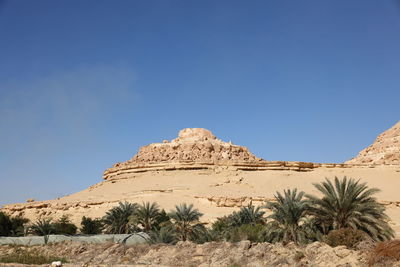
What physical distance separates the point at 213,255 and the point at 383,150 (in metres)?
52.4

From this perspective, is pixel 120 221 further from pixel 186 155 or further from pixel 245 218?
pixel 186 155

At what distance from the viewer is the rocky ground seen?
401 inches

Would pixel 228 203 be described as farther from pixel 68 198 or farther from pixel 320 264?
pixel 320 264

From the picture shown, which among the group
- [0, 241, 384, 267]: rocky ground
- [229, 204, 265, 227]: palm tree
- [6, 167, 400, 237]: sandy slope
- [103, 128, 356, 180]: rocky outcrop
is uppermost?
[103, 128, 356, 180]: rocky outcrop

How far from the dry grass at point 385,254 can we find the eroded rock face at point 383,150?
4432cm

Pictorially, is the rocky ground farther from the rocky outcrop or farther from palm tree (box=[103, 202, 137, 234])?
the rocky outcrop

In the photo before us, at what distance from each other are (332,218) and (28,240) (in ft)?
41.7

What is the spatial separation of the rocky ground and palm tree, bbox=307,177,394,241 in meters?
4.88

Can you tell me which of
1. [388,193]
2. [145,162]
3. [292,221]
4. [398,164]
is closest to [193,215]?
[292,221]

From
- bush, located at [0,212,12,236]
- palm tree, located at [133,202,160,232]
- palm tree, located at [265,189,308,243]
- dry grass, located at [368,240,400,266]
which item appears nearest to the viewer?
dry grass, located at [368,240,400,266]

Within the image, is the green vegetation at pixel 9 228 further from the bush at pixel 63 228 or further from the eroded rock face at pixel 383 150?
the eroded rock face at pixel 383 150

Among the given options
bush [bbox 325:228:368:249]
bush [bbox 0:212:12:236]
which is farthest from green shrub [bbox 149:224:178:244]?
bush [bbox 0:212:12:236]

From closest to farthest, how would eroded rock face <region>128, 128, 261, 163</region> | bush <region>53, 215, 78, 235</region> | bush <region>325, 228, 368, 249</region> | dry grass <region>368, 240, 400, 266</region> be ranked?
dry grass <region>368, 240, 400, 266</region>, bush <region>325, 228, 368, 249</region>, bush <region>53, 215, 78, 235</region>, eroded rock face <region>128, 128, 261, 163</region>

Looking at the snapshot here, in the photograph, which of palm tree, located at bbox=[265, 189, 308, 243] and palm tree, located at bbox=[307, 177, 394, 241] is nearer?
palm tree, located at bbox=[307, 177, 394, 241]
